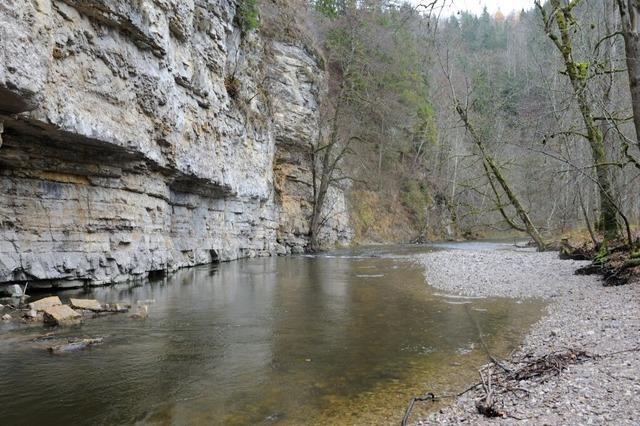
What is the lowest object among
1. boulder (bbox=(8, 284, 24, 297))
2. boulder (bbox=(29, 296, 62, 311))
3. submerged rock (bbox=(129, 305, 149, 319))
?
submerged rock (bbox=(129, 305, 149, 319))

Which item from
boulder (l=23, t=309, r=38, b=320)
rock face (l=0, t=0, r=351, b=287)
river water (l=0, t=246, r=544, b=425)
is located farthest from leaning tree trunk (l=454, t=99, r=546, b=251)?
boulder (l=23, t=309, r=38, b=320)

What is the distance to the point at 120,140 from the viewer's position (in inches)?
480

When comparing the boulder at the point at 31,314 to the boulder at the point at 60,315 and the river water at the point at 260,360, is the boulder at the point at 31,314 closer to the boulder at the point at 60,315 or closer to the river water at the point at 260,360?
the boulder at the point at 60,315

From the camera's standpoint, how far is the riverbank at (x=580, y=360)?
3738 millimetres

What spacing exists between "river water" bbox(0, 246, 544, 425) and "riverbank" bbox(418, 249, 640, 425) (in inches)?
19.1

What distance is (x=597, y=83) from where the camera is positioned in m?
11.9

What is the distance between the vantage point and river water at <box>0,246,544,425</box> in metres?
4.66

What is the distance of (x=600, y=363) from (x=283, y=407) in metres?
3.30

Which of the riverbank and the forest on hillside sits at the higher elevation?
the forest on hillside

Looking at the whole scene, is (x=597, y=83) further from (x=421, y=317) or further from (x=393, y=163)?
(x=393, y=163)

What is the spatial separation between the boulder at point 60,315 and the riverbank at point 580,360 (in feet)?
21.9

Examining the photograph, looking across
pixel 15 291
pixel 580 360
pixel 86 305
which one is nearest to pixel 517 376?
pixel 580 360

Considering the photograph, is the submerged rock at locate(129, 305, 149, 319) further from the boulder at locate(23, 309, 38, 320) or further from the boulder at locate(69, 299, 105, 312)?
the boulder at locate(23, 309, 38, 320)

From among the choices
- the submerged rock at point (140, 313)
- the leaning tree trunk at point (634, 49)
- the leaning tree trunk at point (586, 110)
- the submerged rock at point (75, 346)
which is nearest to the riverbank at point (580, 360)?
the leaning tree trunk at point (586, 110)
